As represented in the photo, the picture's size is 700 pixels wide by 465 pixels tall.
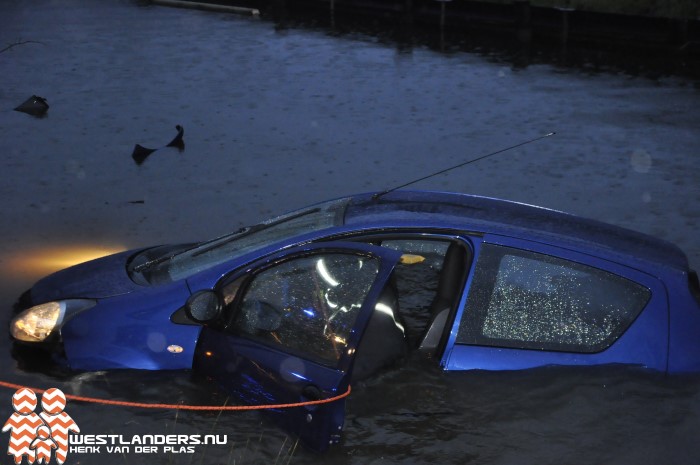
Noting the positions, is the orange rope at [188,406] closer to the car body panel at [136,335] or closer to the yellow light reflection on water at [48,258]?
the car body panel at [136,335]

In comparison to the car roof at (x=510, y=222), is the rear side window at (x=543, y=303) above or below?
below

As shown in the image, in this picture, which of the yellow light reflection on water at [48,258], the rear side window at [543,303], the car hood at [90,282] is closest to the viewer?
the rear side window at [543,303]

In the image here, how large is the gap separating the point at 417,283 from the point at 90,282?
209 centimetres

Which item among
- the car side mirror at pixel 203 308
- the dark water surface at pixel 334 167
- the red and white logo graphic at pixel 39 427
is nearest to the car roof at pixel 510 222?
the dark water surface at pixel 334 167

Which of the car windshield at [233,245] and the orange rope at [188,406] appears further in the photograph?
the car windshield at [233,245]

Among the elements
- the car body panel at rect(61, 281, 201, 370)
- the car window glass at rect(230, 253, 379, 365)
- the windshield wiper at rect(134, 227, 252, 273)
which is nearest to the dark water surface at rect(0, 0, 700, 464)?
the car body panel at rect(61, 281, 201, 370)

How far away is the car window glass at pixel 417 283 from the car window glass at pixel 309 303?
0.56 m

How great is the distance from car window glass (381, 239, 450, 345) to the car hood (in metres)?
1.64

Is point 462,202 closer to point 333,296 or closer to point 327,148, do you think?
point 333,296

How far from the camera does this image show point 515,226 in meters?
6.14

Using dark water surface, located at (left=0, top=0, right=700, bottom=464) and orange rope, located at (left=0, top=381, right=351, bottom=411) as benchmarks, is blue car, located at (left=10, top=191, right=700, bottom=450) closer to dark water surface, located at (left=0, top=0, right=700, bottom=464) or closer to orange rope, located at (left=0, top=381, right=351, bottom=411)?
orange rope, located at (left=0, top=381, right=351, bottom=411)

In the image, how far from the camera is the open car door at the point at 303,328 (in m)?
5.50

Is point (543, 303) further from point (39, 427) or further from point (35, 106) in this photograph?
point (35, 106)

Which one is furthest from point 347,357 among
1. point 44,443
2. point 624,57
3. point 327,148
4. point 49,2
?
point 49,2
